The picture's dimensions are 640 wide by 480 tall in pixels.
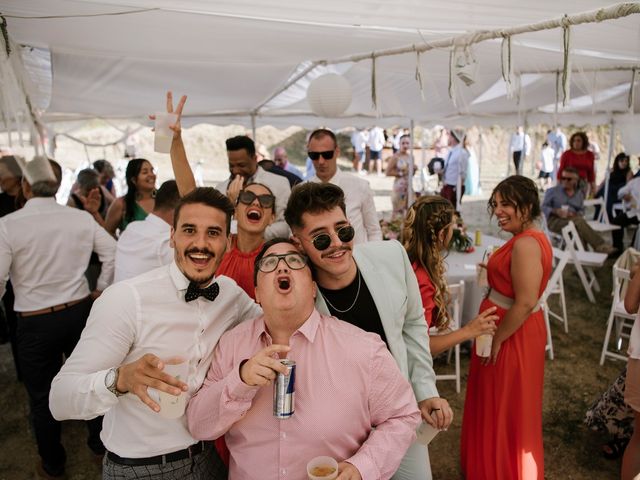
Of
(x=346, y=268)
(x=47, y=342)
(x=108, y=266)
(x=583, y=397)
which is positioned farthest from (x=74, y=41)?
(x=583, y=397)

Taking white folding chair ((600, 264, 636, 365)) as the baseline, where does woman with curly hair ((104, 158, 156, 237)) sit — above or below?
above

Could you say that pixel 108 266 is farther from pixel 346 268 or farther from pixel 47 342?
pixel 346 268

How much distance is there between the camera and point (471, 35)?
11.2 feet

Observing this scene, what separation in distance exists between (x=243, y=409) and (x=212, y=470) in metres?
0.51

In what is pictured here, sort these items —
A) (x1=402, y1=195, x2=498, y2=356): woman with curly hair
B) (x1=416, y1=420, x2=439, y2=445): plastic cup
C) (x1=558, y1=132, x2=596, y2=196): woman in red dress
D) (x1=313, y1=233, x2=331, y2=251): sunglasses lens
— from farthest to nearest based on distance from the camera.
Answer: (x1=558, y1=132, x2=596, y2=196): woman in red dress → (x1=402, y1=195, x2=498, y2=356): woman with curly hair → (x1=416, y1=420, x2=439, y2=445): plastic cup → (x1=313, y1=233, x2=331, y2=251): sunglasses lens

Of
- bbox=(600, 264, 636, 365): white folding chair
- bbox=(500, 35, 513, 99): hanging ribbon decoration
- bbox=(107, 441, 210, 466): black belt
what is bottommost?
bbox=(600, 264, 636, 365): white folding chair

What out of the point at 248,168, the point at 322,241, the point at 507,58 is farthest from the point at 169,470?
the point at 507,58

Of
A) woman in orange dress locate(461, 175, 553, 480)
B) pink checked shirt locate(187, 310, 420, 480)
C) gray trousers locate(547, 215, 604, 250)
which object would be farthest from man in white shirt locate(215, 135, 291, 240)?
gray trousers locate(547, 215, 604, 250)

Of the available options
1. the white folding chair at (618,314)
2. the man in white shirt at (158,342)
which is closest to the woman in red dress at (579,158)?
the white folding chair at (618,314)

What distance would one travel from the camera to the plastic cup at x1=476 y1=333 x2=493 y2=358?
8.29 feet

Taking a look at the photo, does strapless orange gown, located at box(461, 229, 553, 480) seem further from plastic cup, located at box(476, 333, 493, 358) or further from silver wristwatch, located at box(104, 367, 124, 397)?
silver wristwatch, located at box(104, 367, 124, 397)

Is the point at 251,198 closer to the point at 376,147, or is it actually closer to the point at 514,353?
the point at 514,353

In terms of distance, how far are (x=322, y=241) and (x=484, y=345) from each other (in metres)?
1.40

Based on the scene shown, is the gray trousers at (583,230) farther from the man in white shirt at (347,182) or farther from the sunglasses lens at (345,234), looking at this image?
the sunglasses lens at (345,234)
